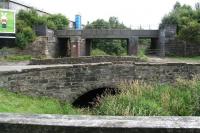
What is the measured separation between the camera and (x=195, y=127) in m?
2.79

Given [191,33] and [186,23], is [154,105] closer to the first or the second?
[191,33]

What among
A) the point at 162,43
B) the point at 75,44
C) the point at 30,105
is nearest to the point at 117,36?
the point at 75,44

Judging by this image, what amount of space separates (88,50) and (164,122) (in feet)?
143

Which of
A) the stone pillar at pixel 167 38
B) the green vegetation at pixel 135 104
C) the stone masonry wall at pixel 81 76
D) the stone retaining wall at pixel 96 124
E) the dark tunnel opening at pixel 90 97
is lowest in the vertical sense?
the dark tunnel opening at pixel 90 97

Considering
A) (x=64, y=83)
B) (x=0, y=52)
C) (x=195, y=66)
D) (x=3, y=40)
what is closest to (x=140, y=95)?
(x=64, y=83)

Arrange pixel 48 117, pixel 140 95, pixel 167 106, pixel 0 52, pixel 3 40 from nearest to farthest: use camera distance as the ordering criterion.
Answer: pixel 48 117, pixel 167 106, pixel 140 95, pixel 0 52, pixel 3 40

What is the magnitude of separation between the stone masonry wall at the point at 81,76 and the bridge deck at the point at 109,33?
2453 centimetres

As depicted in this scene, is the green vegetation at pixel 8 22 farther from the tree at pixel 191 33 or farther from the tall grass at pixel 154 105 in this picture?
the tall grass at pixel 154 105

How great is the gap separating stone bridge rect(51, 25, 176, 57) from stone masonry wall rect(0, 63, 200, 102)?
74.3 feet

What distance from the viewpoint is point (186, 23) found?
42156 millimetres

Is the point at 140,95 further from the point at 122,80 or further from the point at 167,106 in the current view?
the point at 122,80

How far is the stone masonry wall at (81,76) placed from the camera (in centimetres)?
1498

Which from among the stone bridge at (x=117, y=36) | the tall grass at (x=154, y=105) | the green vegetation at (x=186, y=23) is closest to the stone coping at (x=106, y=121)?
the tall grass at (x=154, y=105)

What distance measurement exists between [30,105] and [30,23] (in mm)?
30139
